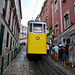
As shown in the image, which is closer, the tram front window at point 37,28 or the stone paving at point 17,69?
the stone paving at point 17,69

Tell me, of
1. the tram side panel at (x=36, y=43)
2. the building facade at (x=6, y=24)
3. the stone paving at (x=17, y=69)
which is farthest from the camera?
the building facade at (x=6, y=24)

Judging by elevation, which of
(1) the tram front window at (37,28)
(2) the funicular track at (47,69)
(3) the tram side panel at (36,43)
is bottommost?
(2) the funicular track at (47,69)

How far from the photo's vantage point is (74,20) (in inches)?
368

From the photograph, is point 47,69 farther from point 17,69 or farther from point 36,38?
point 36,38

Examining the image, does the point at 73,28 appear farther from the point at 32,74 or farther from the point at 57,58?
the point at 32,74

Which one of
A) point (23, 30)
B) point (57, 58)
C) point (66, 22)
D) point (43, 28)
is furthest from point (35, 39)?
point (23, 30)

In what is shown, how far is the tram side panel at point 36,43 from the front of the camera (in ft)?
26.6

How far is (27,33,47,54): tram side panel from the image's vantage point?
812 centimetres

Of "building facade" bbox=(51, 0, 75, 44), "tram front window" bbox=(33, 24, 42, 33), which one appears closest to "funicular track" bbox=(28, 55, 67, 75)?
"tram front window" bbox=(33, 24, 42, 33)

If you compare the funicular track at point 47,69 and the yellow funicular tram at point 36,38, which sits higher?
the yellow funicular tram at point 36,38

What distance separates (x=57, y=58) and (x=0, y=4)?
7.64 metres

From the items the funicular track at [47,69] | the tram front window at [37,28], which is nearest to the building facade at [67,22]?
the tram front window at [37,28]

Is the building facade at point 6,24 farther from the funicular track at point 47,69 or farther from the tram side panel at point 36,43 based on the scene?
the funicular track at point 47,69

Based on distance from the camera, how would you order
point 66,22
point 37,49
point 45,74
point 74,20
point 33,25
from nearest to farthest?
point 45,74 < point 37,49 < point 33,25 < point 74,20 < point 66,22
